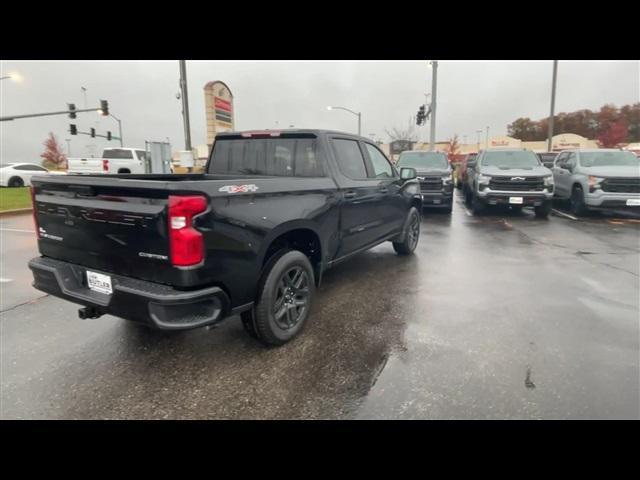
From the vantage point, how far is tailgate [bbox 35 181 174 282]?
8.47 ft

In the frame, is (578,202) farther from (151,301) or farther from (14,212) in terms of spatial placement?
(14,212)

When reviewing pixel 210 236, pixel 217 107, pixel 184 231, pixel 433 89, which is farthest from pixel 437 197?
pixel 217 107

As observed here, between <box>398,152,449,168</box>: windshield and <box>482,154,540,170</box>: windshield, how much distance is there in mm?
1238

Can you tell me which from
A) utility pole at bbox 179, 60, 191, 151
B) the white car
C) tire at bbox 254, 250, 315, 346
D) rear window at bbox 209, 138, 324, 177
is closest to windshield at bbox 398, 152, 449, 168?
utility pole at bbox 179, 60, 191, 151

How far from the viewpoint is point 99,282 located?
2.91 meters

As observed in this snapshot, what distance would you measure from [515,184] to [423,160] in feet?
9.64

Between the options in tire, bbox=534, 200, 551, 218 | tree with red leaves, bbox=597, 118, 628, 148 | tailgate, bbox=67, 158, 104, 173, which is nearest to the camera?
tire, bbox=534, 200, 551, 218

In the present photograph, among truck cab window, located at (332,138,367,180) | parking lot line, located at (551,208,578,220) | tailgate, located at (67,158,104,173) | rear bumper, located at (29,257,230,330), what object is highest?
tailgate, located at (67,158,104,173)

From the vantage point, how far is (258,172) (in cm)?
433

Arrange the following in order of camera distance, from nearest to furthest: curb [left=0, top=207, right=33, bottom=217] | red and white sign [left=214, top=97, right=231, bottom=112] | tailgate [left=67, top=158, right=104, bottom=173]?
curb [left=0, top=207, right=33, bottom=217]
red and white sign [left=214, top=97, right=231, bottom=112]
tailgate [left=67, top=158, right=104, bottom=173]

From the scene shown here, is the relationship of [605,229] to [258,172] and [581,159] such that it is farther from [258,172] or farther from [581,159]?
[258,172]

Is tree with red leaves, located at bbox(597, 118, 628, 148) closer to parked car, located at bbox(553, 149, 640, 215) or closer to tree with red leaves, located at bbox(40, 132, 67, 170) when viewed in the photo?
parked car, located at bbox(553, 149, 640, 215)

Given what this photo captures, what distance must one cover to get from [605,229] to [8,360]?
11.2 m
